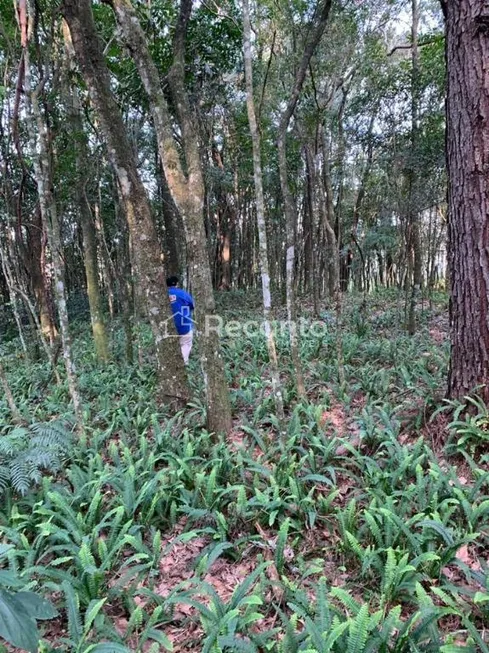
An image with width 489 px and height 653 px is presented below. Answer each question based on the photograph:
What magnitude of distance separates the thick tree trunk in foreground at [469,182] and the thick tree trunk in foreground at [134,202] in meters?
3.25

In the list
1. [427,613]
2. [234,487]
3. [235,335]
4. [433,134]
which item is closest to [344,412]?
[234,487]

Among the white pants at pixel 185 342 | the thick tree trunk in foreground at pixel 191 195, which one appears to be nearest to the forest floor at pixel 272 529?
the thick tree trunk in foreground at pixel 191 195

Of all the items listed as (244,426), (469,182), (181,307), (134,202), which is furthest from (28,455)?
(469,182)

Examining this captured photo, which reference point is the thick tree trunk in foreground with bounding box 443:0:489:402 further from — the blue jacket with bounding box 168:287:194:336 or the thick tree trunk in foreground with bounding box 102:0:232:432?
the blue jacket with bounding box 168:287:194:336

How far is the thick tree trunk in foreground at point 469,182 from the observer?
342 centimetres

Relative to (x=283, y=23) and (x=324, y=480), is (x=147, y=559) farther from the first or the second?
(x=283, y=23)

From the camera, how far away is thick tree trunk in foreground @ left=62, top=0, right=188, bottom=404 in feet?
15.8

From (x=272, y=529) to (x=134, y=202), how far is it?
3901 millimetres

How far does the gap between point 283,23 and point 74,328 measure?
10.7 meters

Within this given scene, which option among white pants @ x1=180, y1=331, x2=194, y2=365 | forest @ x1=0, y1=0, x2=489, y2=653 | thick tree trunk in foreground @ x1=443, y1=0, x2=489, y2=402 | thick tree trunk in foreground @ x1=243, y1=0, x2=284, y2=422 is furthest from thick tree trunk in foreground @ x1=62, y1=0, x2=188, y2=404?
thick tree trunk in foreground @ x1=443, y1=0, x2=489, y2=402

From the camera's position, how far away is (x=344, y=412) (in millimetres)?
4914

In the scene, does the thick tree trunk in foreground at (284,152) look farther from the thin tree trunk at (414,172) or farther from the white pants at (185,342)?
the thin tree trunk at (414,172)

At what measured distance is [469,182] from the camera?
11.6ft

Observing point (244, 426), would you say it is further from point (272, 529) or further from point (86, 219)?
point (86, 219)
